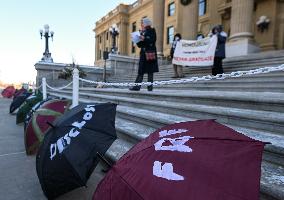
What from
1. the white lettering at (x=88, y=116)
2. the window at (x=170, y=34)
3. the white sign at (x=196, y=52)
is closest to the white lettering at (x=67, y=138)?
the white lettering at (x=88, y=116)

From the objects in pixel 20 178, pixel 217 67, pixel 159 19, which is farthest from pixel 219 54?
pixel 159 19

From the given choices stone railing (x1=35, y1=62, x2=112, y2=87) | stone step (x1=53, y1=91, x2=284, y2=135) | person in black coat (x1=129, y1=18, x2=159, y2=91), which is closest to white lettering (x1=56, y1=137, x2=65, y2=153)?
stone step (x1=53, y1=91, x2=284, y2=135)

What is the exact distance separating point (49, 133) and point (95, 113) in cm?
54

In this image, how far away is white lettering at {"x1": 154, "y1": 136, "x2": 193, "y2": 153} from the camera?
5.47 ft

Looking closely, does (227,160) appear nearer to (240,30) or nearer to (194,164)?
(194,164)

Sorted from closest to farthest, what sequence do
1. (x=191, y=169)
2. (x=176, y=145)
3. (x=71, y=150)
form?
(x=191, y=169) < (x=176, y=145) < (x=71, y=150)

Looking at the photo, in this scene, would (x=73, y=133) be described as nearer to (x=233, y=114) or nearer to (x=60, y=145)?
(x=60, y=145)

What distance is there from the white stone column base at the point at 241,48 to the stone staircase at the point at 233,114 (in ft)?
21.2

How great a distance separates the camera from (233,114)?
4164 millimetres

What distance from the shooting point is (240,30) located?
47.0ft

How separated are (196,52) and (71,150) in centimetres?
1003

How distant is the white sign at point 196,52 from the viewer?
11.5 m

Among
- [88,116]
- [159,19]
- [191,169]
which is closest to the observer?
[191,169]

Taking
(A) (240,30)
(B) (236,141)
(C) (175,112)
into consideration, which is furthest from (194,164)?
(A) (240,30)
